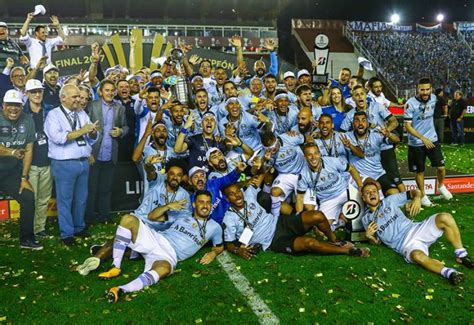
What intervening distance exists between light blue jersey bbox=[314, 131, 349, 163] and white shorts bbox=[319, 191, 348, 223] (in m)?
0.59

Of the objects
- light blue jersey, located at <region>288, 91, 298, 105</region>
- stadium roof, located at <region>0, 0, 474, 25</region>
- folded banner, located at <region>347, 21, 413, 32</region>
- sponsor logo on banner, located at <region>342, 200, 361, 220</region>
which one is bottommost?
sponsor logo on banner, located at <region>342, 200, 361, 220</region>

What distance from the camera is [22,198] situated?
619 cm

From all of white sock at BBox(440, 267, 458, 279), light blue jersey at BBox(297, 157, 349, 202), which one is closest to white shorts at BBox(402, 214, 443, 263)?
white sock at BBox(440, 267, 458, 279)

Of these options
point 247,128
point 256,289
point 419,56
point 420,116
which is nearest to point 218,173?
point 247,128

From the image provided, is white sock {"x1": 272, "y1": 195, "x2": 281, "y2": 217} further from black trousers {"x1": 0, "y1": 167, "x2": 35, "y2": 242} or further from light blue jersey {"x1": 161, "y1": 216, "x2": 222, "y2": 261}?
black trousers {"x1": 0, "y1": 167, "x2": 35, "y2": 242}

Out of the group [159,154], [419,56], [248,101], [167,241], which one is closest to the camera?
[167,241]

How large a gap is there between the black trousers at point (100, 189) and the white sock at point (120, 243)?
2.23m

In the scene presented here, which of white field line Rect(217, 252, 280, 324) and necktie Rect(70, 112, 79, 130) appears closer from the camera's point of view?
white field line Rect(217, 252, 280, 324)

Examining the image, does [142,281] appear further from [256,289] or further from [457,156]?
[457,156]

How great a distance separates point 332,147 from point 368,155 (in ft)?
2.05

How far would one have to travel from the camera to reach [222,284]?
16.6 feet

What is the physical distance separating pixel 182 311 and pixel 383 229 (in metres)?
2.85

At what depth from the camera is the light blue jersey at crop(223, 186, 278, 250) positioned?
231 inches

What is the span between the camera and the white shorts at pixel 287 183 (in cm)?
720
